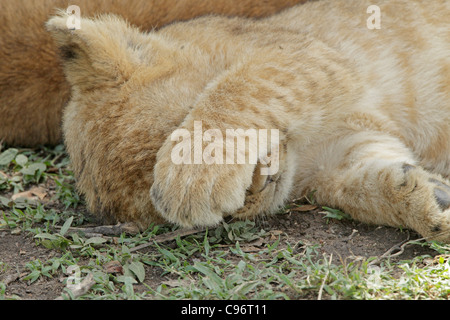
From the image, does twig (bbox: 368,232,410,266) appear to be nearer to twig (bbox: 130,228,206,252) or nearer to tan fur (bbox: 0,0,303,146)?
twig (bbox: 130,228,206,252)

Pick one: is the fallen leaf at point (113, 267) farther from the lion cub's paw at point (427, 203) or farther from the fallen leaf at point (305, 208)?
the lion cub's paw at point (427, 203)

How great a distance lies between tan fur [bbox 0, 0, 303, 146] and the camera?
420 centimetres

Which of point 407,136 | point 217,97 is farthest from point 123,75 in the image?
point 407,136

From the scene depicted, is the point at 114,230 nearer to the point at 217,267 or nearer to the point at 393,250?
the point at 217,267

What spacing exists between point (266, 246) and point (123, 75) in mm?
1085

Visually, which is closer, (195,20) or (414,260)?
(414,260)

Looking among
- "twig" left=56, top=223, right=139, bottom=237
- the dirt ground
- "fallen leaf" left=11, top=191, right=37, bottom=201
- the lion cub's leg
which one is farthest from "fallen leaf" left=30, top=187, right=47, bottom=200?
the lion cub's leg

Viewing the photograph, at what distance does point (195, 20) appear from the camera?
386 cm

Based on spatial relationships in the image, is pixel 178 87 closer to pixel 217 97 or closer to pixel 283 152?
pixel 217 97

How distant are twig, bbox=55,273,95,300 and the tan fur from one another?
5.66ft

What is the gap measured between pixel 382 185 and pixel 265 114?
25.1 inches

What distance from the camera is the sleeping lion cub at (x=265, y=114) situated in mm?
2850

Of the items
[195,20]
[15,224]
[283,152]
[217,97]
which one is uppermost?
[195,20]

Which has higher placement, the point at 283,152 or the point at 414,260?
the point at 283,152
